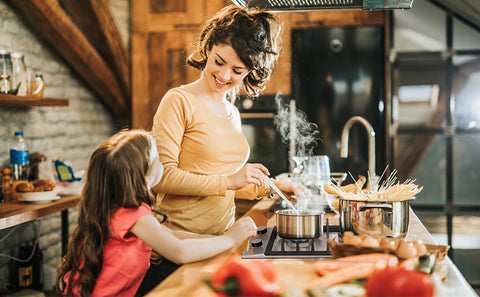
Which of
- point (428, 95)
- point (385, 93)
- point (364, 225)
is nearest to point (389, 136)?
point (385, 93)

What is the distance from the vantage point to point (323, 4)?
2.11 meters

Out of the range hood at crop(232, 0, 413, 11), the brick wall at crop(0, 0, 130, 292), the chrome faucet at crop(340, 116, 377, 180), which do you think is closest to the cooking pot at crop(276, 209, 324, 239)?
the chrome faucet at crop(340, 116, 377, 180)

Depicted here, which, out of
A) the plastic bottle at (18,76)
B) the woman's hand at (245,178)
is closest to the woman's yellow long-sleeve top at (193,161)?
the woman's hand at (245,178)

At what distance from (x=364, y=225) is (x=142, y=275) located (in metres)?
0.66

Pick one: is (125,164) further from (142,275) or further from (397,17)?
(397,17)

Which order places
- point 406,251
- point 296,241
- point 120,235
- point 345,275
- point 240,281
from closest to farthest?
point 240,281
point 345,275
point 406,251
point 120,235
point 296,241

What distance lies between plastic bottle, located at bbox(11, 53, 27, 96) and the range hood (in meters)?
1.54

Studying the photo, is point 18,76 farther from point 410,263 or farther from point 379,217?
point 410,263

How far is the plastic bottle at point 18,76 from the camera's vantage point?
9.27 ft

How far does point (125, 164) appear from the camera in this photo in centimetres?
140

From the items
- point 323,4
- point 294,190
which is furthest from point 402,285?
point 323,4

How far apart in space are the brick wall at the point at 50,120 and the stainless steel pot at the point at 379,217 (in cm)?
244

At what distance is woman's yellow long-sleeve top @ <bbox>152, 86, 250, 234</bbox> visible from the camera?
1.59 metres

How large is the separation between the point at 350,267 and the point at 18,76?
2.45m
